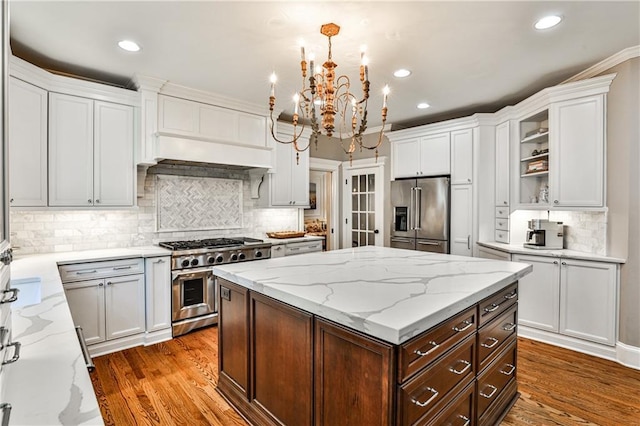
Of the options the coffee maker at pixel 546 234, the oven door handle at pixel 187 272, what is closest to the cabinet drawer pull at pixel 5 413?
the oven door handle at pixel 187 272

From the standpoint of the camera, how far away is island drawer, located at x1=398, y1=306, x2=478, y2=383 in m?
1.37

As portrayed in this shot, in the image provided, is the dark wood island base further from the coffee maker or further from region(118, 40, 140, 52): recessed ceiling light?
region(118, 40, 140, 52): recessed ceiling light

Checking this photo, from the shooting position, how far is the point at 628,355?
2934 mm

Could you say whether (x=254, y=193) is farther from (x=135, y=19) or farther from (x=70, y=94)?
(x=135, y=19)

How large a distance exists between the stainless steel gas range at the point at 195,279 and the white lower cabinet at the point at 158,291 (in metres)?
0.05

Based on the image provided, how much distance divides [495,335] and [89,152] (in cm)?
368

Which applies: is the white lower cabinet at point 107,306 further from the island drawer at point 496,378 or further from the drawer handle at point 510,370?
the drawer handle at point 510,370

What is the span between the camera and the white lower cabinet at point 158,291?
3.34m

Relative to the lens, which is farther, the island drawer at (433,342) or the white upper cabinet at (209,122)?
the white upper cabinet at (209,122)

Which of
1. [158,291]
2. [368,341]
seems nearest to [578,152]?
[368,341]

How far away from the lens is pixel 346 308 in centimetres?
150

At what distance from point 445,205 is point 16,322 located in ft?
14.3

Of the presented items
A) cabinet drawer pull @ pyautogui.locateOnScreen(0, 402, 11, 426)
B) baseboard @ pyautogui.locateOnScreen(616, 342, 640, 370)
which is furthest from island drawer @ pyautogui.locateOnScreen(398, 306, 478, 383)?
baseboard @ pyautogui.locateOnScreen(616, 342, 640, 370)

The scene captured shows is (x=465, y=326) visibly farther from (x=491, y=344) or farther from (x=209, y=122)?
(x=209, y=122)
